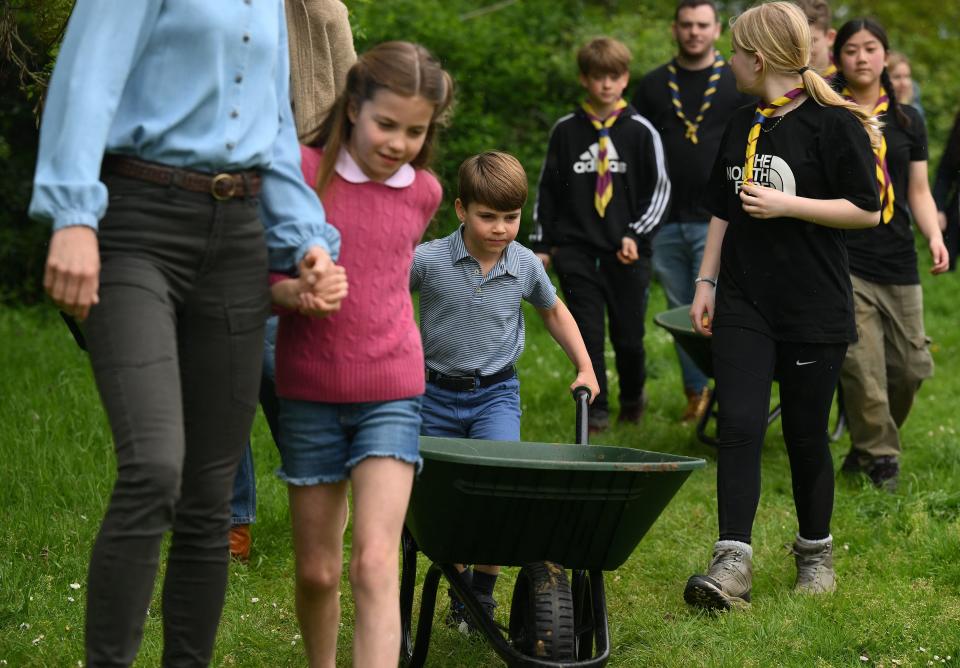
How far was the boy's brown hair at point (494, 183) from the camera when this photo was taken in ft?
14.0

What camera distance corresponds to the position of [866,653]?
4.04 m

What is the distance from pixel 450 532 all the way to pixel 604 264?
144 inches

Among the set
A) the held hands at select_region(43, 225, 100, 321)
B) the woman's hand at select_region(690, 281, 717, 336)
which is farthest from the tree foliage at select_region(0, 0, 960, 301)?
the held hands at select_region(43, 225, 100, 321)

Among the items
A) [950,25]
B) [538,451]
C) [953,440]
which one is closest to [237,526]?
[538,451]

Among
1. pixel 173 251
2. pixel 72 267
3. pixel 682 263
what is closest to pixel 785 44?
pixel 173 251

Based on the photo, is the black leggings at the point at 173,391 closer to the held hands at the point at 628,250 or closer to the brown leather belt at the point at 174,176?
the brown leather belt at the point at 174,176

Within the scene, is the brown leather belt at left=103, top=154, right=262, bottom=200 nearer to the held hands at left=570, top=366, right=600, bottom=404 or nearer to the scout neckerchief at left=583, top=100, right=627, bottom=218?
the held hands at left=570, top=366, right=600, bottom=404

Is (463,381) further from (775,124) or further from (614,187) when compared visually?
(614,187)

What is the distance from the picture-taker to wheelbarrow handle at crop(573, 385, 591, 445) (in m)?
3.98

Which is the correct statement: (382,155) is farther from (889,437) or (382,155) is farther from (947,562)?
(889,437)

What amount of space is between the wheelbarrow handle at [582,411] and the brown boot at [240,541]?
4.33ft

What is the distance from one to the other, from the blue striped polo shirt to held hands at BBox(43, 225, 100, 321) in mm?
1786

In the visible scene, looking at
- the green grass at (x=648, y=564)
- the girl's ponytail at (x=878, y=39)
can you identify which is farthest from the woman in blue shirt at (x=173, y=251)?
the girl's ponytail at (x=878, y=39)

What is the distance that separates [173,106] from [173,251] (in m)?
0.29
